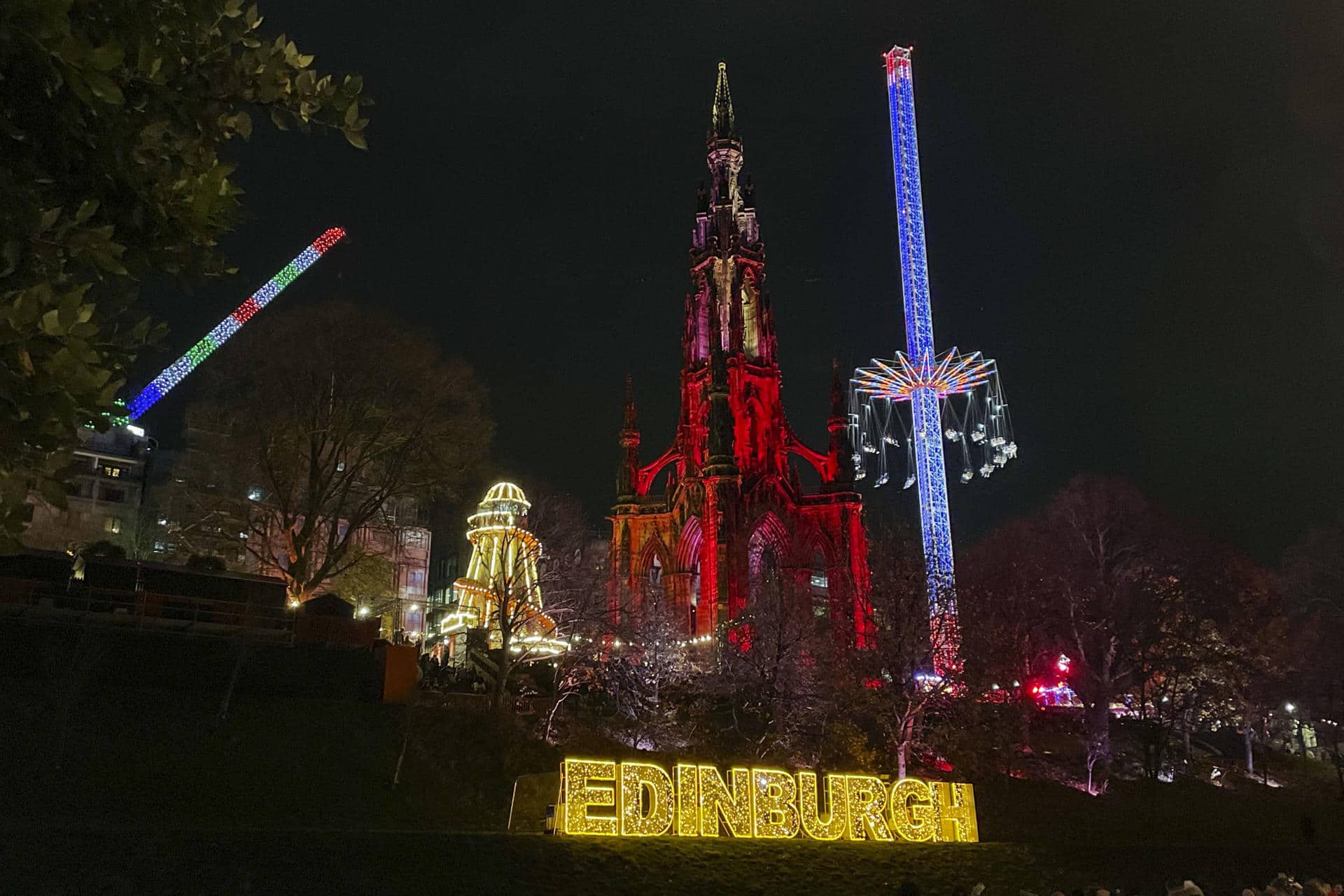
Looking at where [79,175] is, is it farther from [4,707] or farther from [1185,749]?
[1185,749]

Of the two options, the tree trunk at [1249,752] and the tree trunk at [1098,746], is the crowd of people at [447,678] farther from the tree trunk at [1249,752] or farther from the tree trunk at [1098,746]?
the tree trunk at [1249,752]

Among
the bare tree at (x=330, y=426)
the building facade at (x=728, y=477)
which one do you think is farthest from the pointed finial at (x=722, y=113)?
the bare tree at (x=330, y=426)

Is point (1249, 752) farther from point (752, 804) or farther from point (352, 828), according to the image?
point (352, 828)

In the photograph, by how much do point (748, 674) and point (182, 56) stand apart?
120 ft

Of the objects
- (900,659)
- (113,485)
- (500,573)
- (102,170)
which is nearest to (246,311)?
(113,485)

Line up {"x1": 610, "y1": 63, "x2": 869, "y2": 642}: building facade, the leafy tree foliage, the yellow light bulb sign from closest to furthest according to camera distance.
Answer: the leafy tree foliage
the yellow light bulb sign
{"x1": 610, "y1": 63, "x2": 869, "y2": 642}: building facade

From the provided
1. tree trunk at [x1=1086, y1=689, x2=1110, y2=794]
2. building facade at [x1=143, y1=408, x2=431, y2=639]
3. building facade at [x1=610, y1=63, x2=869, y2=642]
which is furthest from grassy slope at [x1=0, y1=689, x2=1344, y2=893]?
building facade at [x1=610, y1=63, x2=869, y2=642]

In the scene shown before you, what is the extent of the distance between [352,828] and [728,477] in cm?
4802

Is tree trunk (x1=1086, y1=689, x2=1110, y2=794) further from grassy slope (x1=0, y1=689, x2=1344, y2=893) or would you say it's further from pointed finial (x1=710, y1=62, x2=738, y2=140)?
pointed finial (x1=710, y1=62, x2=738, y2=140)

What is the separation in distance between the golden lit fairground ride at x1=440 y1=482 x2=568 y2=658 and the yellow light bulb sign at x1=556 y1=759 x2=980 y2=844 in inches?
611

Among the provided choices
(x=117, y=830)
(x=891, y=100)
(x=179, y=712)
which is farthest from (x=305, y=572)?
(x=891, y=100)

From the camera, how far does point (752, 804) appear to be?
23.5 meters

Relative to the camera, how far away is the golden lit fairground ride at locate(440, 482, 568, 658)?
129 ft

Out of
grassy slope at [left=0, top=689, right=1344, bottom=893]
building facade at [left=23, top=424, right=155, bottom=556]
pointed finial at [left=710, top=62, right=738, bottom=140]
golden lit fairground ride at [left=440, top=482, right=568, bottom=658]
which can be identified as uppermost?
pointed finial at [left=710, top=62, right=738, bottom=140]
